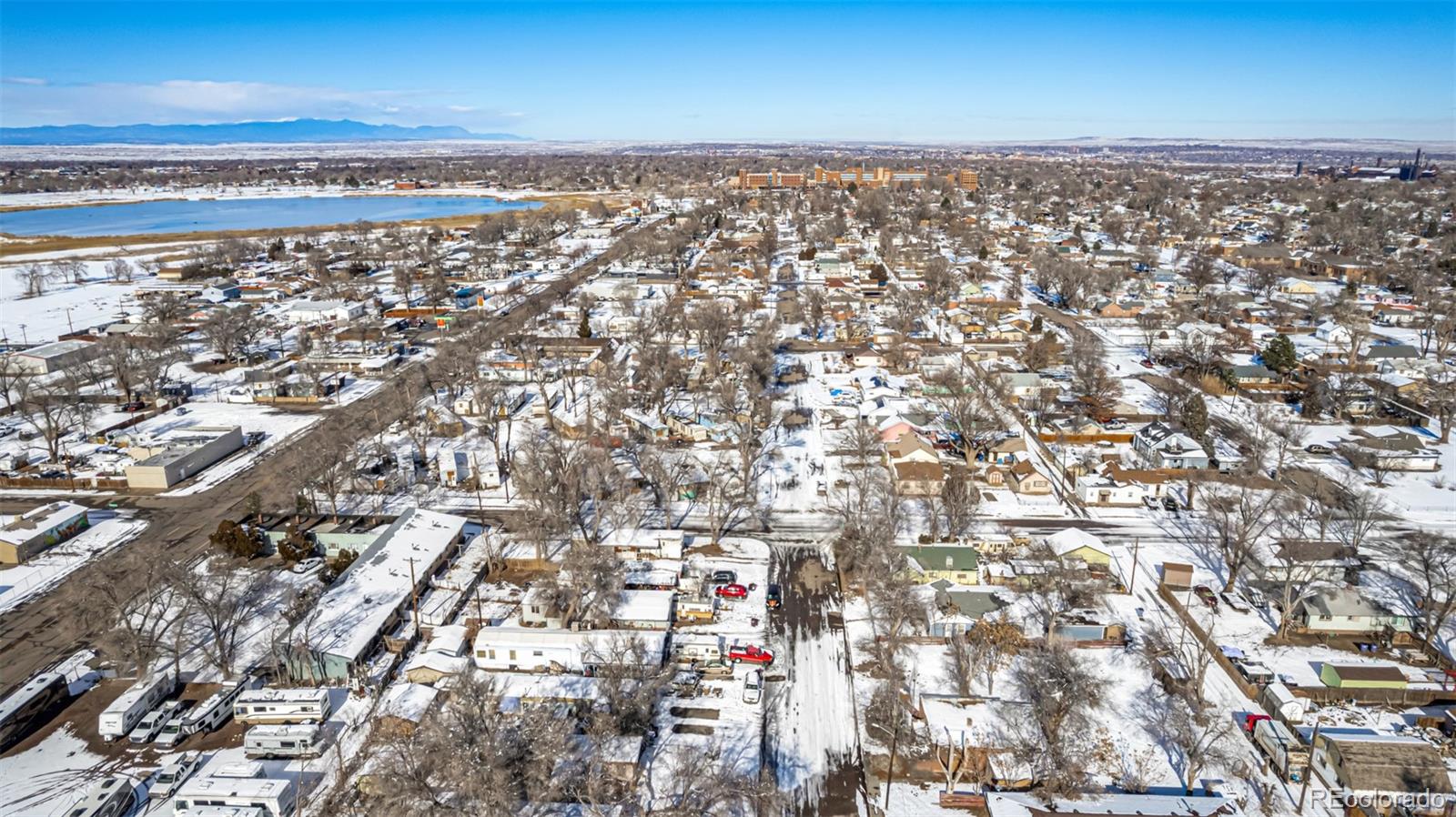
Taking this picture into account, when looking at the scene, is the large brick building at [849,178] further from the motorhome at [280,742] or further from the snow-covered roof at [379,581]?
the motorhome at [280,742]

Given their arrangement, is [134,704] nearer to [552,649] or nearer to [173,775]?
[173,775]

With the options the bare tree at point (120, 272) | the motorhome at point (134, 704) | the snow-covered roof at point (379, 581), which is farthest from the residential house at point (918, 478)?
the bare tree at point (120, 272)

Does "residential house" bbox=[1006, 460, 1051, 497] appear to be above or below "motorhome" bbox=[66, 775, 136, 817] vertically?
above

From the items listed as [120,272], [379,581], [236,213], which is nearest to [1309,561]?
[379,581]

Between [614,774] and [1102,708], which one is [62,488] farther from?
[1102,708]

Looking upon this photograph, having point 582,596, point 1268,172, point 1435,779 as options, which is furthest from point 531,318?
point 1268,172

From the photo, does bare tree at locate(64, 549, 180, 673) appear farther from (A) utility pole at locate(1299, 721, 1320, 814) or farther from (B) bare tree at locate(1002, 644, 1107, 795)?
(A) utility pole at locate(1299, 721, 1320, 814)

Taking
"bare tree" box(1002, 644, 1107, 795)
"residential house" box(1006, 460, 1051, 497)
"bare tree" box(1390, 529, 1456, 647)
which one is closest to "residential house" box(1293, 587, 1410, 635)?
"bare tree" box(1390, 529, 1456, 647)
